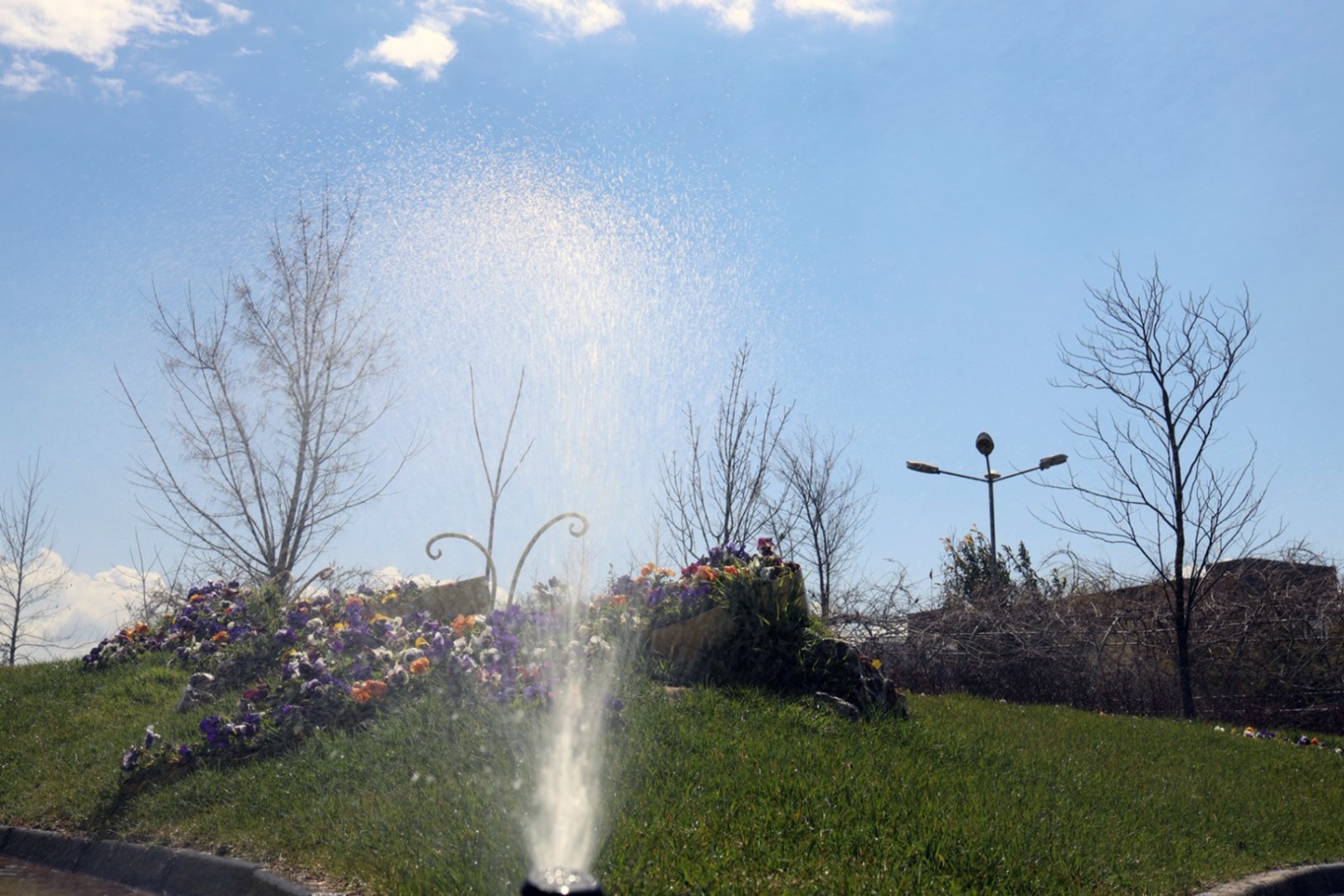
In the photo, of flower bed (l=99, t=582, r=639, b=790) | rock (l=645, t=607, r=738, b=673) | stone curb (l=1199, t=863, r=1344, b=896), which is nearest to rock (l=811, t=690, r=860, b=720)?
rock (l=645, t=607, r=738, b=673)

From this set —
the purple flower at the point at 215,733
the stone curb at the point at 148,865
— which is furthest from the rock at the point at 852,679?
the stone curb at the point at 148,865

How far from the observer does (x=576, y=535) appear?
448 inches

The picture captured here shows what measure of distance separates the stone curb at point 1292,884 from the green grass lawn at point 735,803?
0.13 metres

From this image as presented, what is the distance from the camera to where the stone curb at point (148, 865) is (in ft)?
16.7

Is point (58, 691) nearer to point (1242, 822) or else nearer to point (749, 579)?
point (749, 579)

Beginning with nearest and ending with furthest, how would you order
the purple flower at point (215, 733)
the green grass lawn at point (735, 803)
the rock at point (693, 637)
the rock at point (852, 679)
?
the green grass lawn at point (735, 803), the purple flower at point (215, 733), the rock at point (852, 679), the rock at point (693, 637)

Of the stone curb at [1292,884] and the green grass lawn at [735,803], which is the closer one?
the green grass lawn at [735,803]

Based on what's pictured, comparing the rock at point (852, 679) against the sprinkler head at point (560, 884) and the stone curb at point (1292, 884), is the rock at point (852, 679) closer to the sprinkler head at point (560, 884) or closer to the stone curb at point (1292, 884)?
the stone curb at point (1292, 884)

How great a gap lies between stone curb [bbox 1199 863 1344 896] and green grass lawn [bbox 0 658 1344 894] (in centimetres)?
13

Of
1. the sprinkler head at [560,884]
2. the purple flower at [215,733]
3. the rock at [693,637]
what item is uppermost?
the rock at [693,637]

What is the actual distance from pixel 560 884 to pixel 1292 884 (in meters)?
6.06

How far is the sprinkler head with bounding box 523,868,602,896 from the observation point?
196 cm

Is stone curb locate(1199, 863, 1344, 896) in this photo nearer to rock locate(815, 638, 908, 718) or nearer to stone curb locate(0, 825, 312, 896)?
rock locate(815, 638, 908, 718)

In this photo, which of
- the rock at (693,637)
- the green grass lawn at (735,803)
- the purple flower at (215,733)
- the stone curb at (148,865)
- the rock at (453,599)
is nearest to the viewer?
the green grass lawn at (735,803)
